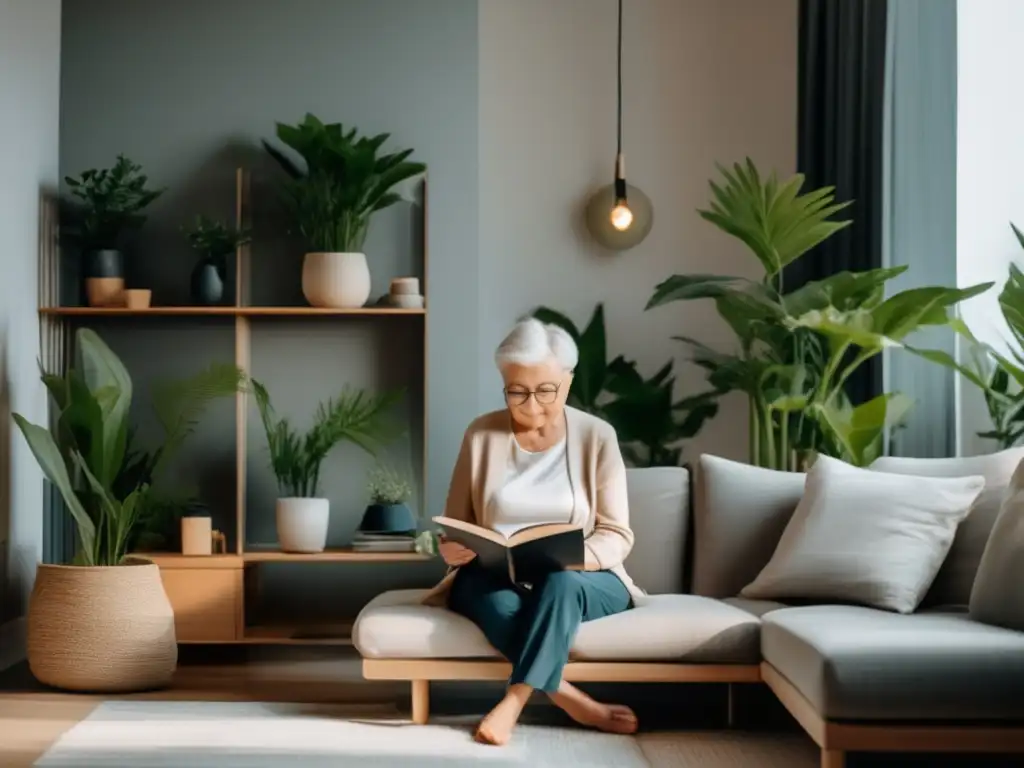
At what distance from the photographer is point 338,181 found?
16.4ft

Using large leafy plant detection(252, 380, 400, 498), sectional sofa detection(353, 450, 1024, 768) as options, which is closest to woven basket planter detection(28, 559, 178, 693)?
large leafy plant detection(252, 380, 400, 498)

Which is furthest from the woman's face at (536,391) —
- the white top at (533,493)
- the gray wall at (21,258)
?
the gray wall at (21,258)

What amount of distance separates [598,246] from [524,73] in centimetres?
78

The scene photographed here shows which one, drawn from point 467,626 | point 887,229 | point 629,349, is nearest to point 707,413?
point 629,349

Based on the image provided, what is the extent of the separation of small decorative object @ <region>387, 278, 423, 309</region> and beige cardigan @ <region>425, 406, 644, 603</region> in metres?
1.01

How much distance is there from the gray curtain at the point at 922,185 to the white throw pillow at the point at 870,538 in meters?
0.67

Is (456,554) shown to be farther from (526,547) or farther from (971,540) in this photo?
(971,540)

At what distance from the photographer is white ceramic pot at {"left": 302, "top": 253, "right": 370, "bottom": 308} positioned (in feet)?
16.3

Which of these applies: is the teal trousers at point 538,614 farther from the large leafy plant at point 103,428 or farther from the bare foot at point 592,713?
the large leafy plant at point 103,428

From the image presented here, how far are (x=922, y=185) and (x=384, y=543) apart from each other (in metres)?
2.17

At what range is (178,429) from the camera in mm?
4672

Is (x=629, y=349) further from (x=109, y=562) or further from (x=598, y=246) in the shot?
(x=109, y=562)

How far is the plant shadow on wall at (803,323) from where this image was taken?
4289 millimetres

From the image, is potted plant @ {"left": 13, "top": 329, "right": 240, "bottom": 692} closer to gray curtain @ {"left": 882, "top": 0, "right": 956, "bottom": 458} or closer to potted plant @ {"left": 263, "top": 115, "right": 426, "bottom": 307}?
potted plant @ {"left": 263, "top": 115, "right": 426, "bottom": 307}
